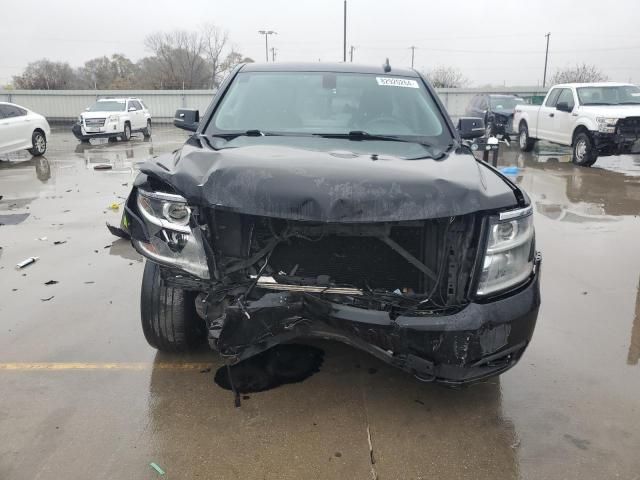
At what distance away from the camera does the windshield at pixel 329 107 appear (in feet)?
12.1

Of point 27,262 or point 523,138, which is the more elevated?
point 523,138

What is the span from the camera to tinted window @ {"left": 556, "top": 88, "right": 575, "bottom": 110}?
41.3ft

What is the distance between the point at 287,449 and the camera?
2.56m

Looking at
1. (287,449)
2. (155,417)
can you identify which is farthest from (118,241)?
(287,449)

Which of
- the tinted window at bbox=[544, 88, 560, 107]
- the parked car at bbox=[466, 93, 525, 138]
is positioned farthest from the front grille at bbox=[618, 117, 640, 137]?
the parked car at bbox=[466, 93, 525, 138]

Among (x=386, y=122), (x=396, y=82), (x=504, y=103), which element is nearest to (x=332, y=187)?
(x=386, y=122)

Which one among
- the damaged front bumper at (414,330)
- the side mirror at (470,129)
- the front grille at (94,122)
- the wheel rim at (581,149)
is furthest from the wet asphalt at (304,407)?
the front grille at (94,122)

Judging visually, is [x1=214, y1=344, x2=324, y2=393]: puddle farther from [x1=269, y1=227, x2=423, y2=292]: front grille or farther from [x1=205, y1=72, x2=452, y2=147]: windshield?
[x1=205, y1=72, x2=452, y2=147]: windshield

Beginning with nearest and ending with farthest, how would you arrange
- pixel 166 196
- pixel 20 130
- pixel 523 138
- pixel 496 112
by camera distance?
pixel 166 196 → pixel 20 130 → pixel 523 138 → pixel 496 112

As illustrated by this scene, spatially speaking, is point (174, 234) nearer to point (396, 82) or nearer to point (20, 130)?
point (396, 82)

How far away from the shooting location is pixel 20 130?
13359mm

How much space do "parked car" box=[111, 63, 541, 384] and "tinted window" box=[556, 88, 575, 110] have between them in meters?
11.3

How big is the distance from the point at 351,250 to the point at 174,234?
35.3 inches

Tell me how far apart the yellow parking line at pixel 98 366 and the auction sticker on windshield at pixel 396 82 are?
2.53 meters
